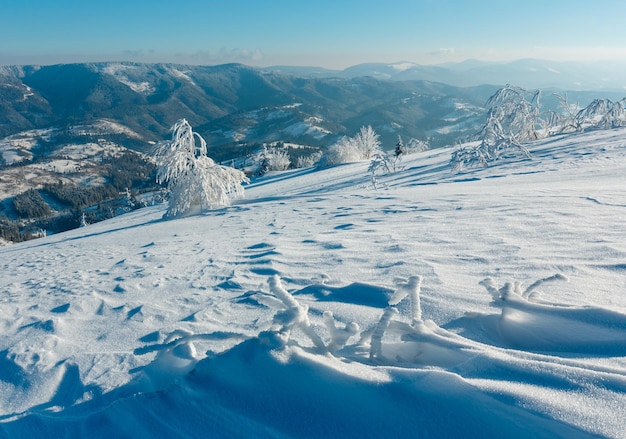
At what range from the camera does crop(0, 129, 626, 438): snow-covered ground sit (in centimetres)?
122

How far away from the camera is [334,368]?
4.64 feet

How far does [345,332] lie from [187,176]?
11.6m

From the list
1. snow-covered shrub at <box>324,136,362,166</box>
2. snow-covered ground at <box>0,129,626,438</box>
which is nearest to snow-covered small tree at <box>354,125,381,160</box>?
snow-covered shrub at <box>324,136,362,166</box>

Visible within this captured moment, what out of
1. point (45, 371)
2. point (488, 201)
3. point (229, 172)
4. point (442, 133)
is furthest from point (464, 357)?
point (442, 133)

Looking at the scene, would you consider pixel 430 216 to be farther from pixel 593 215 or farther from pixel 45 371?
pixel 45 371

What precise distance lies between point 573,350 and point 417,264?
5.92 ft

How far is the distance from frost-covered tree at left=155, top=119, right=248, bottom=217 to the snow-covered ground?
6.39 m

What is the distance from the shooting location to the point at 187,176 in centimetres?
1226

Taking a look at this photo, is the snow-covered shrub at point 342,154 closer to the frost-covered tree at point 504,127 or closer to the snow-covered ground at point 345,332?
the frost-covered tree at point 504,127

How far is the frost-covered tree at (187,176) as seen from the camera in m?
12.1

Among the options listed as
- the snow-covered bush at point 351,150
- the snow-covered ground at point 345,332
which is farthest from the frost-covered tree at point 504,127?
the snow-covered bush at point 351,150

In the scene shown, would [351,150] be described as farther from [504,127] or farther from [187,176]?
[187,176]

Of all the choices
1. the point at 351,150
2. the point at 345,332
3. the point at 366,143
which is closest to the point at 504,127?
the point at 345,332

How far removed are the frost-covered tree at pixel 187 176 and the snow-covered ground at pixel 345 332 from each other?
6393 mm
